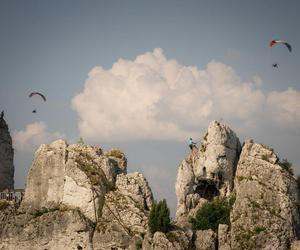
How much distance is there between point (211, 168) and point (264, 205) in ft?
30.3

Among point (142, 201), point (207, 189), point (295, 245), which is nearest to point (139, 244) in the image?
point (142, 201)

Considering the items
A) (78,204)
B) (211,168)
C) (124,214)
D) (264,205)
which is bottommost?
(124,214)

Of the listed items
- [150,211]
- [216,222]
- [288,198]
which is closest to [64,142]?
[150,211]

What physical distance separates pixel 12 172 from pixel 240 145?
30528mm

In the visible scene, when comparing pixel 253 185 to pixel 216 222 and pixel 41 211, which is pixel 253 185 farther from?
pixel 41 211

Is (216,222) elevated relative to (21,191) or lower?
lower

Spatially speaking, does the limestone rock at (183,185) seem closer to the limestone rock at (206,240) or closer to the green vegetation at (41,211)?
the limestone rock at (206,240)

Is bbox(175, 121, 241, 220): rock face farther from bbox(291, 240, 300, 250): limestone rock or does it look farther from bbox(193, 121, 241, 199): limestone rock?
bbox(291, 240, 300, 250): limestone rock

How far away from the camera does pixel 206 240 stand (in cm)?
7275

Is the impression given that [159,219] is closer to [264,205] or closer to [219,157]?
[264,205]

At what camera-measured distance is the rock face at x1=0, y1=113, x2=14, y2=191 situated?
91.3 m

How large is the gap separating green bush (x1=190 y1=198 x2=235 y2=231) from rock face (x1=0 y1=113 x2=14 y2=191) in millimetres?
27396

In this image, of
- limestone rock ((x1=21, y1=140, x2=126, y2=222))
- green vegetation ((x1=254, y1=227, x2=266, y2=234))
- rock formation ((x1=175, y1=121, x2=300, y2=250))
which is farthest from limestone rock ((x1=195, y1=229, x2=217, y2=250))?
limestone rock ((x1=21, y1=140, x2=126, y2=222))

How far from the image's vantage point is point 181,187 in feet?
268
